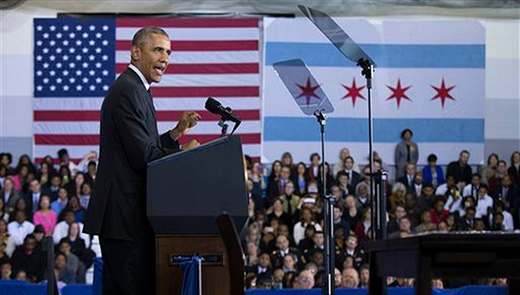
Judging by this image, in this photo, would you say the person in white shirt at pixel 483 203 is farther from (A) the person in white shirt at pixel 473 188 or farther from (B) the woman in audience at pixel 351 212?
(B) the woman in audience at pixel 351 212

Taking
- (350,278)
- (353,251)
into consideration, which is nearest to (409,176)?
(353,251)

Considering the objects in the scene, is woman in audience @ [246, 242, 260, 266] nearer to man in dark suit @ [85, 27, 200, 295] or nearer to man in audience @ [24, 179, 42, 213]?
man in audience @ [24, 179, 42, 213]

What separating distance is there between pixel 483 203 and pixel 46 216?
258 inches

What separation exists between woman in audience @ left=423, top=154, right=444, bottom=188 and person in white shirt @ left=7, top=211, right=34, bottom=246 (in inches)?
252

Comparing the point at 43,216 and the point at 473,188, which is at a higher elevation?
the point at 473,188

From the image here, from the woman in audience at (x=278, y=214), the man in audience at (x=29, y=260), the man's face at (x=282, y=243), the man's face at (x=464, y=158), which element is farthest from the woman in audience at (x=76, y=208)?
the man's face at (x=464, y=158)

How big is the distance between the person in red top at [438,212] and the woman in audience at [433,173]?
1.56 metres

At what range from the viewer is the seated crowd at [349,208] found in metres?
13.9

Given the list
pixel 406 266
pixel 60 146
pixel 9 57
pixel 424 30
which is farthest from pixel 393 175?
pixel 406 266

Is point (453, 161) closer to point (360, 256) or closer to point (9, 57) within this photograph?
point (360, 256)

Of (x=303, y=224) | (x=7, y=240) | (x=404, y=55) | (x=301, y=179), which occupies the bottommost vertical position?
(x=7, y=240)

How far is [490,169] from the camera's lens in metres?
17.8

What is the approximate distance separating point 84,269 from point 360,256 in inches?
145

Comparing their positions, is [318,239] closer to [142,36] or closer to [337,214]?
[337,214]
